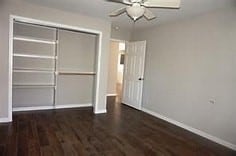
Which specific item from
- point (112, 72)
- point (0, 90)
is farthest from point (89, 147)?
point (112, 72)

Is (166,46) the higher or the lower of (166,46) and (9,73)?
the higher

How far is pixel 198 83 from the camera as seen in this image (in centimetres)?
385

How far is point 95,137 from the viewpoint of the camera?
336cm

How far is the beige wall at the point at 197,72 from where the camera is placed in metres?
3.30

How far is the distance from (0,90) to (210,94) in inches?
172

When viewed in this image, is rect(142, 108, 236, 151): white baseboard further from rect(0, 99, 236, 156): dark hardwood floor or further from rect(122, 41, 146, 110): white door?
rect(122, 41, 146, 110): white door

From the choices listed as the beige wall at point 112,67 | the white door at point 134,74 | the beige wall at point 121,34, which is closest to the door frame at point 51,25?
the beige wall at point 121,34

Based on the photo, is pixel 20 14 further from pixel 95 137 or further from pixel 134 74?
pixel 134 74

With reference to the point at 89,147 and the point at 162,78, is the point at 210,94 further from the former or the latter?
the point at 89,147

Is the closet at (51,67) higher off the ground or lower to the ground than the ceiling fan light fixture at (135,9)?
lower

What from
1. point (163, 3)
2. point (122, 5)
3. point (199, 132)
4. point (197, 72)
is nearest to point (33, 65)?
point (122, 5)

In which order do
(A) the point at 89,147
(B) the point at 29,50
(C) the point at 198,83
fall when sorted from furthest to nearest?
(B) the point at 29,50 → (C) the point at 198,83 → (A) the point at 89,147

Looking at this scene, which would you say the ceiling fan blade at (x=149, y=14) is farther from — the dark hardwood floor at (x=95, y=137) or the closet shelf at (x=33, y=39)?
the closet shelf at (x=33, y=39)

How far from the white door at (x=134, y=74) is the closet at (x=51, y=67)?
1.22m
